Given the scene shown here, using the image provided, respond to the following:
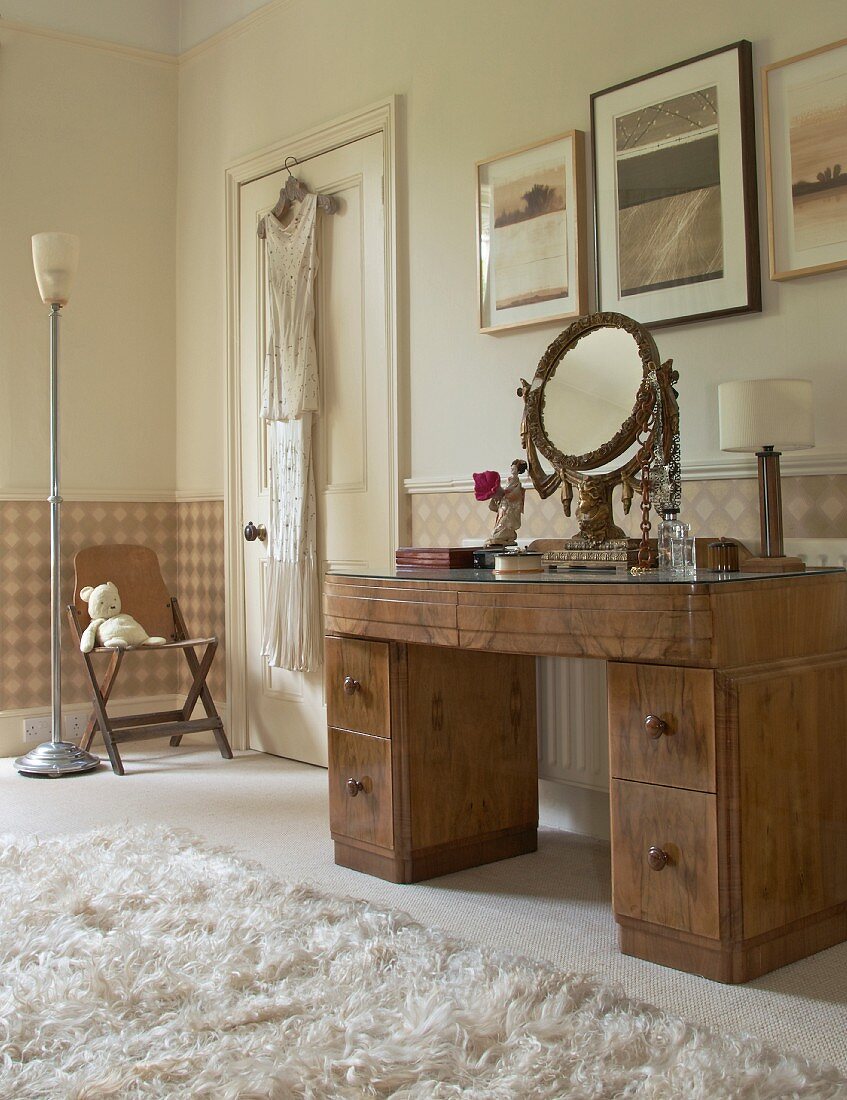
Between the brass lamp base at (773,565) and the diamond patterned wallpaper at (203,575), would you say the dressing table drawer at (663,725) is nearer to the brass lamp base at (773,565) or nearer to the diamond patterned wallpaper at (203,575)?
the brass lamp base at (773,565)

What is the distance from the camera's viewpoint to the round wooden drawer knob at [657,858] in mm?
2311

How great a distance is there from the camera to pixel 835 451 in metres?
2.75

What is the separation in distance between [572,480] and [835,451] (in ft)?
2.29

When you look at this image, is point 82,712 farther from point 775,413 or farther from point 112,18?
point 775,413

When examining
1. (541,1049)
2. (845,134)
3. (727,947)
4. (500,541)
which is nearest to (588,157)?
(845,134)

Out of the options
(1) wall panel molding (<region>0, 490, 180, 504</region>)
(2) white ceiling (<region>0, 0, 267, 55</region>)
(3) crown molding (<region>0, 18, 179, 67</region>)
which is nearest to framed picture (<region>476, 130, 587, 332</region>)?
(2) white ceiling (<region>0, 0, 267, 55</region>)

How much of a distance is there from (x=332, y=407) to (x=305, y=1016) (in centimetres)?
271

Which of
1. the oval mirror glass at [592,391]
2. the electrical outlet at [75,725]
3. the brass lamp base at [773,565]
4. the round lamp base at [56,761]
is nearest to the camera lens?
the brass lamp base at [773,565]

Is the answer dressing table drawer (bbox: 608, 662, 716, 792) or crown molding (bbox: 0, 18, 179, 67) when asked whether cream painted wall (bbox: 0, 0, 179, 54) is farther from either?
dressing table drawer (bbox: 608, 662, 716, 792)

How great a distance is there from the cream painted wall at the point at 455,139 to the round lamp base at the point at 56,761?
128cm

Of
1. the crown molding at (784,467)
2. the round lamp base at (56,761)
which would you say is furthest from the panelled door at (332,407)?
the crown molding at (784,467)

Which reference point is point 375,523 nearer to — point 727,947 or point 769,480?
point 769,480

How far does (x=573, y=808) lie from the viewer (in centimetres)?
344

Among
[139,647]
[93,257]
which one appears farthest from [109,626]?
[93,257]
